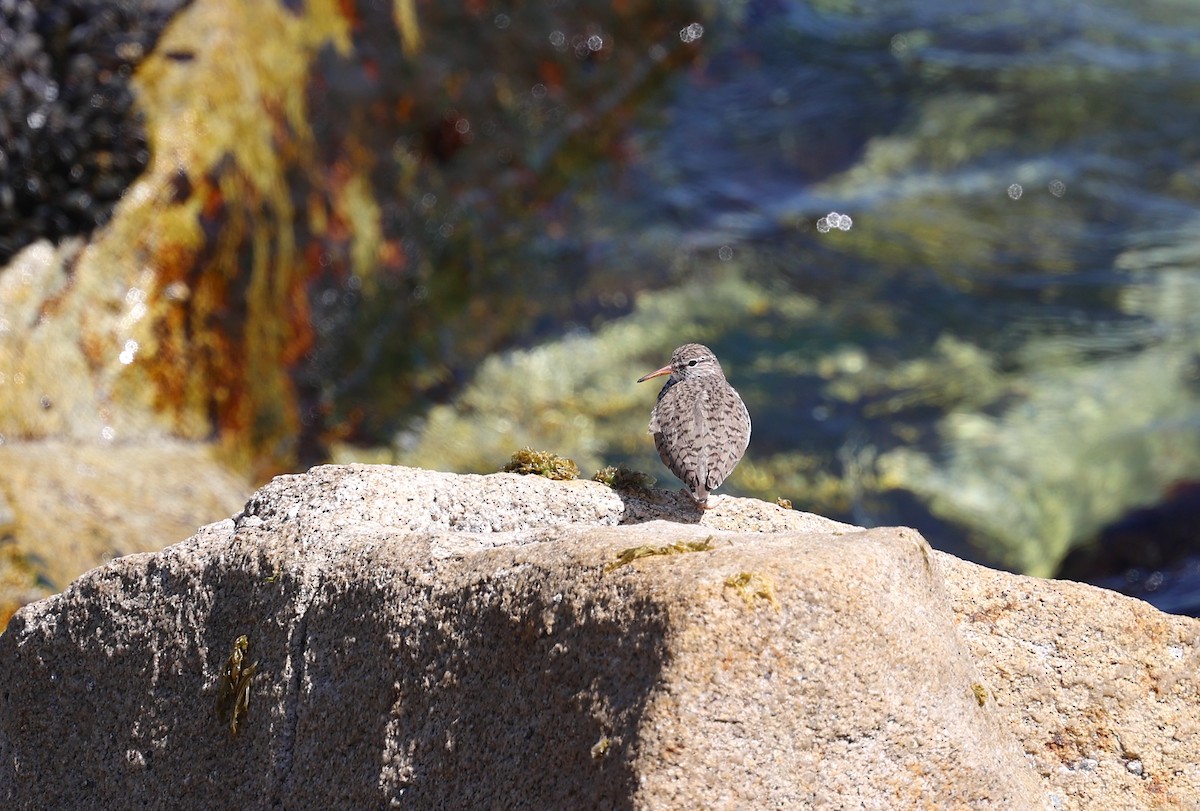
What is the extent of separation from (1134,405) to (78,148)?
963 cm

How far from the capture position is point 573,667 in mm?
3957

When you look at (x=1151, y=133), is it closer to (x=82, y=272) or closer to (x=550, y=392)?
(x=550, y=392)

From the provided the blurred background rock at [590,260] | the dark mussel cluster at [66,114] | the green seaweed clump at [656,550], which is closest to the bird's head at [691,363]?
the green seaweed clump at [656,550]

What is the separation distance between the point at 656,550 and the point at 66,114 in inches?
285

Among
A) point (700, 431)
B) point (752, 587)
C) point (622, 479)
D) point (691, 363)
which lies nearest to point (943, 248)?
point (691, 363)

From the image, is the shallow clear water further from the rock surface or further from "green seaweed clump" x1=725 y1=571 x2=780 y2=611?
"green seaweed clump" x1=725 y1=571 x2=780 y2=611

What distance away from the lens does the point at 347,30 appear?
11.9 m

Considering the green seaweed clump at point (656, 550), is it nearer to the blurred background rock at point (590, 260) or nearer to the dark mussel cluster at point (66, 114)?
the blurred background rock at point (590, 260)

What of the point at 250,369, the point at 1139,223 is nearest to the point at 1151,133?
the point at 1139,223

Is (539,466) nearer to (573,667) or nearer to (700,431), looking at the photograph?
(700,431)

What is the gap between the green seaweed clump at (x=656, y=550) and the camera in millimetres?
4066

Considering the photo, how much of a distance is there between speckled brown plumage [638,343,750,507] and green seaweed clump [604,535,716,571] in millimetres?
1159

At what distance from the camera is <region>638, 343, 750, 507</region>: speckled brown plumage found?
218 inches

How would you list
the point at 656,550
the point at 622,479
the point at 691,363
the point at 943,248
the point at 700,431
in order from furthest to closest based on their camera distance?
the point at 943,248 < the point at 691,363 < the point at 700,431 < the point at 622,479 < the point at 656,550
